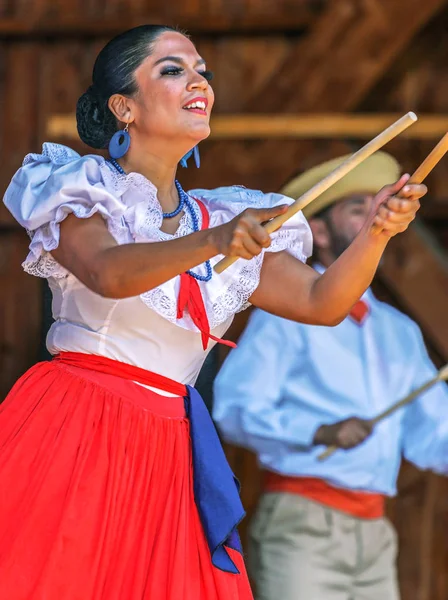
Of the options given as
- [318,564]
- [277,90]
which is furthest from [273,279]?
[277,90]

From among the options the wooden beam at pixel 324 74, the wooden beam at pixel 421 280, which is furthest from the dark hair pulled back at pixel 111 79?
the wooden beam at pixel 421 280

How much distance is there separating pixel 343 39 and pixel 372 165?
0.76m

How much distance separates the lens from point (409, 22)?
13.8 feet

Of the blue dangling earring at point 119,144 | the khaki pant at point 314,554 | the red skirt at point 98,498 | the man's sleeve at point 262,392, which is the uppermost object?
the blue dangling earring at point 119,144

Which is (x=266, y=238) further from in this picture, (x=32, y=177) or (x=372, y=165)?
(x=372, y=165)

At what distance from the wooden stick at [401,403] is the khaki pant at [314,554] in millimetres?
173

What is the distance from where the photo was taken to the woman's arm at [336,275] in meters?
2.04

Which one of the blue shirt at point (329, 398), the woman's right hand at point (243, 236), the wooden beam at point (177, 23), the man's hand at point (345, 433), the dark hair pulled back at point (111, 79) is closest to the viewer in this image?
the woman's right hand at point (243, 236)

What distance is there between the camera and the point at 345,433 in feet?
11.3

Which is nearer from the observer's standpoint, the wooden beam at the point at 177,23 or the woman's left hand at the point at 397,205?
the woman's left hand at the point at 397,205

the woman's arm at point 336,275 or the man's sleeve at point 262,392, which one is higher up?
the woman's arm at point 336,275

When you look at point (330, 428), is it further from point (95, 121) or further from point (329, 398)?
point (95, 121)

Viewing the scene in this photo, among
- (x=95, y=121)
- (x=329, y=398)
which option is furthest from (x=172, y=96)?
(x=329, y=398)

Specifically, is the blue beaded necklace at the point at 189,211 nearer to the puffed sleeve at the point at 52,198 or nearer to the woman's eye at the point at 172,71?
the puffed sleeve at the point at 52,198
